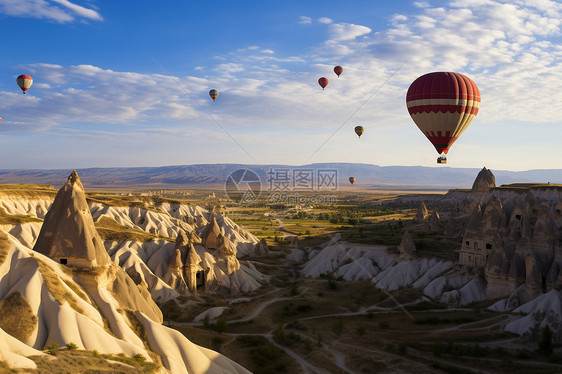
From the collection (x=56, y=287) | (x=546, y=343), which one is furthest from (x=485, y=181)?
(x=56, y=287)

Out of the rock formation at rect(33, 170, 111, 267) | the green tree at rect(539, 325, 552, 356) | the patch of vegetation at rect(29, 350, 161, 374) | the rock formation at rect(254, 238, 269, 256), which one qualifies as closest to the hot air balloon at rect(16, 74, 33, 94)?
the rock formation at rect(254, 238, 269, 256)

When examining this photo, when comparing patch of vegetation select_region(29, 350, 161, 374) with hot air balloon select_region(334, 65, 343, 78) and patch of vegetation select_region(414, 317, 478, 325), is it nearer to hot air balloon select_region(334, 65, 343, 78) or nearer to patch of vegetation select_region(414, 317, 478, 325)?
patch of vegetation select_region(414, 317, 478, 325)

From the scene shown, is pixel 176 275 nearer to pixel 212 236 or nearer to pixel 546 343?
pixel 212 236

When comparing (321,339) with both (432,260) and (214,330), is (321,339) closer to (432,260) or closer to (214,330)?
(214,330)

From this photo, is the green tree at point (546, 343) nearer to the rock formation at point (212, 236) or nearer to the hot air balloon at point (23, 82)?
the rock formation at point (212, 236)

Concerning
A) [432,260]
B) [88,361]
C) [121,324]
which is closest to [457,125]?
[432,260]

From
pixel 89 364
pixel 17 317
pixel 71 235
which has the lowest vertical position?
pixel 89 364
